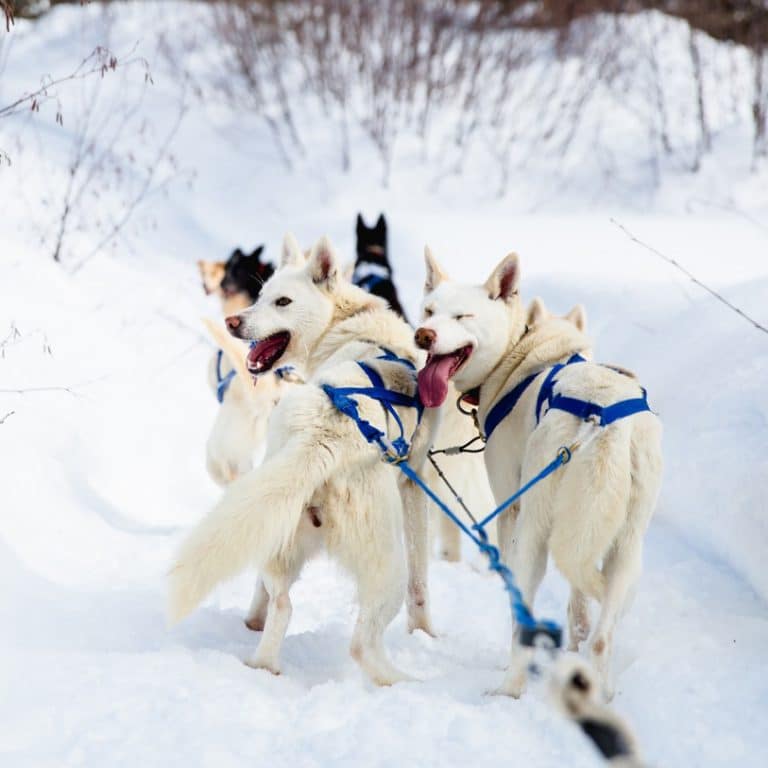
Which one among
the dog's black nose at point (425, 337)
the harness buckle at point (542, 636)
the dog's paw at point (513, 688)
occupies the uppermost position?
the harness buckle at point (542, 636)

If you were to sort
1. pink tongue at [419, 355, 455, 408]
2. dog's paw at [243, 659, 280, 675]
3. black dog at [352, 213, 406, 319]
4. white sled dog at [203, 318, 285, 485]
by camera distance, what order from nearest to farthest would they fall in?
dog's paw at [243, 659, 280, 675] → pink tongue at [419, 355, 455, 408] → white sled dog at [203, 318, 285, 485] → black dog at [352, 213, 406, 319]

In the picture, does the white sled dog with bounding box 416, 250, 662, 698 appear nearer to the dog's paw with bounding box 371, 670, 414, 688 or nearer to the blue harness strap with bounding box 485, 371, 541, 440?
the blue harness strap with bounding box 485, 371, 541, 440

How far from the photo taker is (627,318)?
605 cm

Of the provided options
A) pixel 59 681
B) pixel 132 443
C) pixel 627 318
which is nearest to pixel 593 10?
pixel 627 318

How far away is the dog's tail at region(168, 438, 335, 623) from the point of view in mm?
2330

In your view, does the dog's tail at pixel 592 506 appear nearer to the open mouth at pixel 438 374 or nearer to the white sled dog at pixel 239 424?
the open mouth at pixel 438 374

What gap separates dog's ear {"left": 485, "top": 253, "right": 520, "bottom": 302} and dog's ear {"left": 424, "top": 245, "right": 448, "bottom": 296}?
0.26m

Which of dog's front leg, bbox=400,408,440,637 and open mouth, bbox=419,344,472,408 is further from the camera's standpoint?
dog's front leg, bbox=400,408,440,637

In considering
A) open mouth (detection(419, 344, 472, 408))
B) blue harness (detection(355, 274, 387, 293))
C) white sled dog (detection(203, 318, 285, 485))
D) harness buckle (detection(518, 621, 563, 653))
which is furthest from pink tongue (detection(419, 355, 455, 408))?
blue harness (detection(355, 274, 387, 293))

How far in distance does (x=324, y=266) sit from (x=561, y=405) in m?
1.29

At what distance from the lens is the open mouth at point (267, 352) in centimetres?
357

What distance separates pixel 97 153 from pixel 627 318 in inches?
293

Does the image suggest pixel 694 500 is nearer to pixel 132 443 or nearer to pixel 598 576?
pixel 598 576

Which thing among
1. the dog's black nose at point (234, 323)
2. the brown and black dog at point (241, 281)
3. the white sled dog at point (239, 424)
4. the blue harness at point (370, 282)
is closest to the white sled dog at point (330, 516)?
the dog's black nose at point (234, 323)
